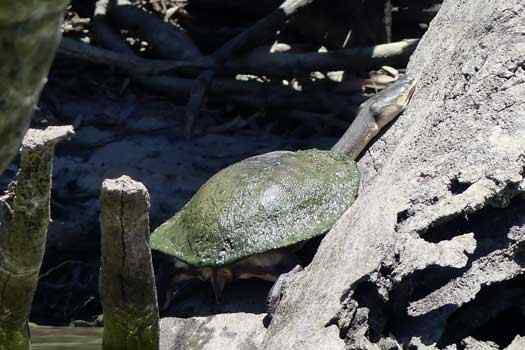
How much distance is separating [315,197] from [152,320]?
1452 millimetres

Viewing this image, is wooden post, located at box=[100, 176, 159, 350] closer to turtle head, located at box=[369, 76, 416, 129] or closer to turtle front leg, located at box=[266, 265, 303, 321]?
turtle front leg, located at box=[266, 265, 303, 321]

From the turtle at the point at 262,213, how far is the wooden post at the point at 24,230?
1.32 metres

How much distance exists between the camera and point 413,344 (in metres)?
2.66

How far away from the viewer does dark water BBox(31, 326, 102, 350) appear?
409 cm

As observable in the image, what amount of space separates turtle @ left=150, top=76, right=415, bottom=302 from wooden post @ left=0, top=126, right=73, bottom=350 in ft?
4.33

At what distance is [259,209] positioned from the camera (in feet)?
13.8

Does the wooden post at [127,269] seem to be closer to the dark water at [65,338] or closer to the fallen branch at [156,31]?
the dark water at [65,338]

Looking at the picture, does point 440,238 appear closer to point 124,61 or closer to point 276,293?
point 276,293

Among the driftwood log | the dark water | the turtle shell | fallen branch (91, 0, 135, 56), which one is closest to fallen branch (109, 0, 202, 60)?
fallen branch (91, 0, 135, 56)

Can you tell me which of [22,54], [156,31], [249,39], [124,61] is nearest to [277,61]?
[249,39]

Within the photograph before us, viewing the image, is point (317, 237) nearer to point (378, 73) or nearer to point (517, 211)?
point (517, 211)

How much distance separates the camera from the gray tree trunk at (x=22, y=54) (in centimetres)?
58

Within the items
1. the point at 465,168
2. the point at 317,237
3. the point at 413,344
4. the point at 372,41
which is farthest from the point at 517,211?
the point at 372,41

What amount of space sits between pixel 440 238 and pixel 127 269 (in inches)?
37.9
